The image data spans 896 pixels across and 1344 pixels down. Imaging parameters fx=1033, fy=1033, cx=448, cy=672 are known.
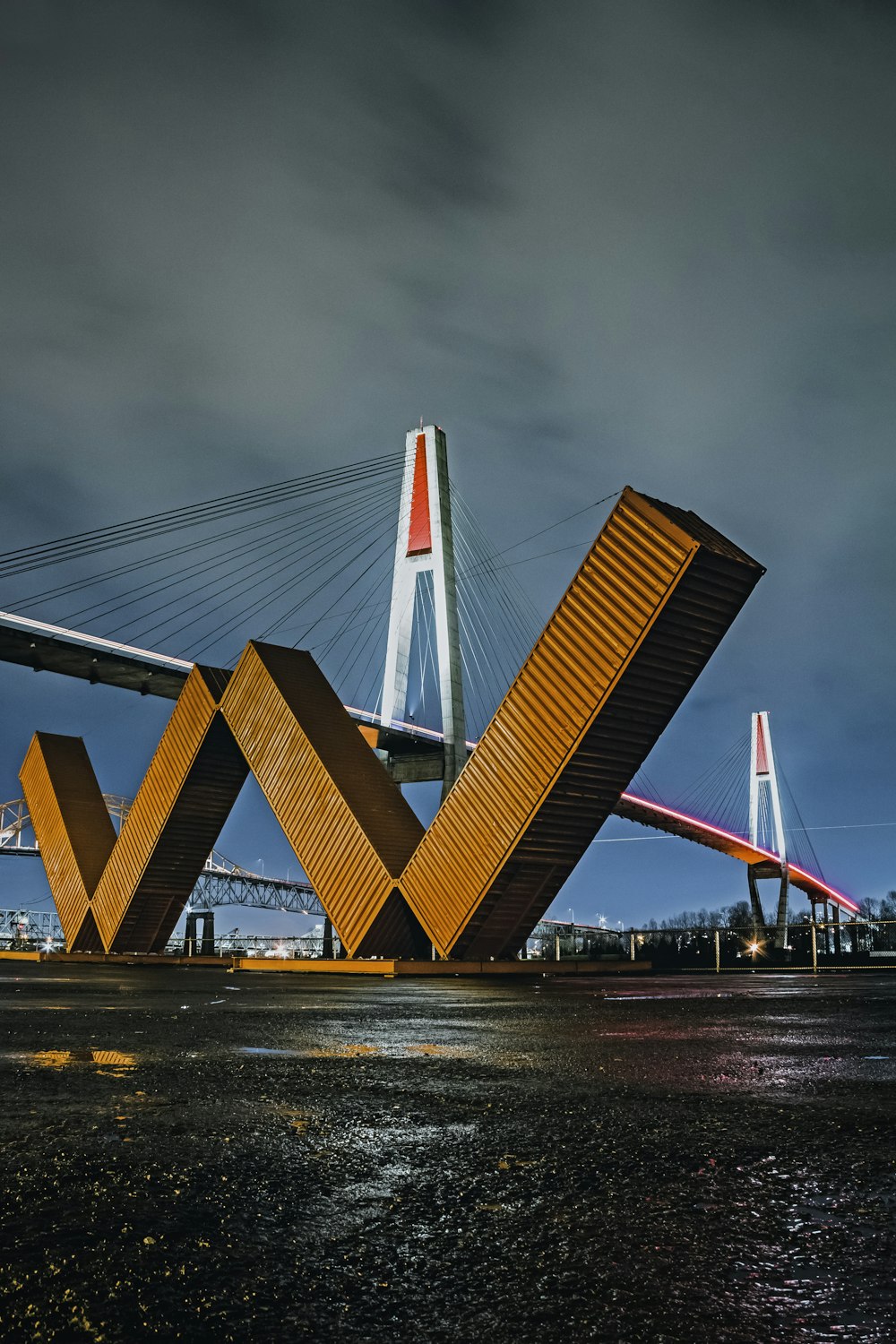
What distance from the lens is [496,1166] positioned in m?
2.04

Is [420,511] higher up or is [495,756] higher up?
[420,511]

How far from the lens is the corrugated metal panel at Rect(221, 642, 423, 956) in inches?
936

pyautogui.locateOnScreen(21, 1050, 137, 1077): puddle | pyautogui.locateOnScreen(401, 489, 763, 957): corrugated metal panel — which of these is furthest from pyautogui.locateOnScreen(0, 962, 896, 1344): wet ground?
pyautogui.locateOnScreen(401, 489, 763, 957): corrugated metal panel

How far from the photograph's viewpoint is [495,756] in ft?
68.3

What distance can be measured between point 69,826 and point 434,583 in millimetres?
16856

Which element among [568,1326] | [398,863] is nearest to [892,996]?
[568,1326]

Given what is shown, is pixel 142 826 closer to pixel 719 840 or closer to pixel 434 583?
pixel 434 583

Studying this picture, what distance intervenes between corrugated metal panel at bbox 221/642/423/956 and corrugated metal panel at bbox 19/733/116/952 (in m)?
12.8

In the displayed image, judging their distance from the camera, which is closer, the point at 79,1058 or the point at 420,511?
the point at 79,1058

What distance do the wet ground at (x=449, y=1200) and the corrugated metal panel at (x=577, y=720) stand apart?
14.6m

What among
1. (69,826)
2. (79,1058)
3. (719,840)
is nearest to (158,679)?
(69,826)

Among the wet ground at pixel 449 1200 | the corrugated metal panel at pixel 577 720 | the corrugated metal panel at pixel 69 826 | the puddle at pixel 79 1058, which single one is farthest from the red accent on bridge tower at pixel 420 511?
the wet ground at pixel 449 1200

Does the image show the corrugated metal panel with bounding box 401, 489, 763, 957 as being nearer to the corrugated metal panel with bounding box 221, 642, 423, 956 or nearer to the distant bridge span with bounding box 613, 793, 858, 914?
the corrugated metal panel with bounding box 221, 642, 423, 956

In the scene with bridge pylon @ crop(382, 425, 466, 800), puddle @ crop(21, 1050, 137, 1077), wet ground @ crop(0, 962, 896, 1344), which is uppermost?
bridge pylon @ crop(382, 425, 466, 800)
